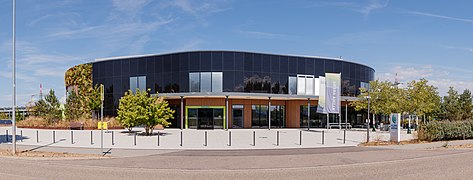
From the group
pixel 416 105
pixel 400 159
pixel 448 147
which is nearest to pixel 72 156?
pixel 400 159

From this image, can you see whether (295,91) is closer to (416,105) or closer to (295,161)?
(416,105)

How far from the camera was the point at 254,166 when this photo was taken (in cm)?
1223

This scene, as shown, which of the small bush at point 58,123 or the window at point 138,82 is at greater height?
the window at point 138,82

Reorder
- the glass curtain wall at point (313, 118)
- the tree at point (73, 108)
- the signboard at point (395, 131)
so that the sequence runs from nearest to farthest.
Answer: the signboard at point (395, 131)
the tree at point (73, 108)
the glass curtain wall at point (313, 118)

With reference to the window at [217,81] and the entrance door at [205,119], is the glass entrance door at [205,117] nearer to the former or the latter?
the entrance door at [205,119]

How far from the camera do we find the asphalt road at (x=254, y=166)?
10367mm

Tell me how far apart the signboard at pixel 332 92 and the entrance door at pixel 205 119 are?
11.6 m

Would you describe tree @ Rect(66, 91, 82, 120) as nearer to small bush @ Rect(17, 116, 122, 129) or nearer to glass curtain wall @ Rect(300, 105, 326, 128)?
small bush @ Rect(17, 116, 122, 129)

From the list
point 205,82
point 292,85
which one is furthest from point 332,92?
point 205,82

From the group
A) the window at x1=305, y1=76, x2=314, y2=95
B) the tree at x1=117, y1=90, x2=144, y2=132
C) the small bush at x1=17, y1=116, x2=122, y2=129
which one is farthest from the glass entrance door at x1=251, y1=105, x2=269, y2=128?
A: the tree at x1=117, y1=90, x2=144, y2=132

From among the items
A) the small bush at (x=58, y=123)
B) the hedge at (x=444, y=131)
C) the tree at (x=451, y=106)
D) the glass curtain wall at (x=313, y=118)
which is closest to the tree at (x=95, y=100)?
the small bush at (x=58, y=123)

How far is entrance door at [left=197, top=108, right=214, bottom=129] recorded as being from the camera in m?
36.2

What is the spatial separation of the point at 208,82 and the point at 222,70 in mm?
1770

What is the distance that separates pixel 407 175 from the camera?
34.0ft
